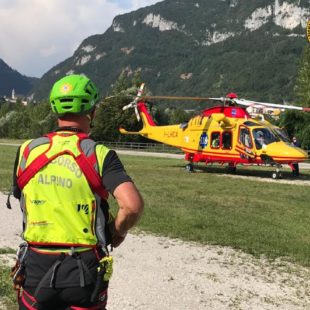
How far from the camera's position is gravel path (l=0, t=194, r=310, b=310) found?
5.36 m

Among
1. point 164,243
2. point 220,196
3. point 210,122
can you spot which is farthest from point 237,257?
point 210,122

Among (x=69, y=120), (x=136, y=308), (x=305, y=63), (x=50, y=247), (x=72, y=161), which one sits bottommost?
(x=136, y=308)

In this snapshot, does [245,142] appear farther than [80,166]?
Yes

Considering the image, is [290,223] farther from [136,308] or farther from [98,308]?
[98,308]

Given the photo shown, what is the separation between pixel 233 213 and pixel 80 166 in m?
8.40

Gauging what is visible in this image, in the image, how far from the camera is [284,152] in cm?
1827

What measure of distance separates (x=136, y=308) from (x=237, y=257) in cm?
257

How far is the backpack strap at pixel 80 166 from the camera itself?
280 cm

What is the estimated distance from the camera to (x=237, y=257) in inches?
285

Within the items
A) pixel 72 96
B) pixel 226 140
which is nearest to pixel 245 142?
pixel 226 140

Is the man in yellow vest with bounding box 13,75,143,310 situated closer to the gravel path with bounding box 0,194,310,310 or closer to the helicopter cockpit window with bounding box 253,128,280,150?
the gravel path with bounding box 0,194,310,310

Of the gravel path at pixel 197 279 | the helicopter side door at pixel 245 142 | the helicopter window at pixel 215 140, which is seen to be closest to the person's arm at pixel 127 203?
the gravel path at pixel 197 279

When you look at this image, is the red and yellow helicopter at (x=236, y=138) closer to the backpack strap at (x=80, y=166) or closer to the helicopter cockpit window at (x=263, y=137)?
the helicopter cockpit window at (x=263, y=137)

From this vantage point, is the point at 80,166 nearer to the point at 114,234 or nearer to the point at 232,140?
the point at 114,234
